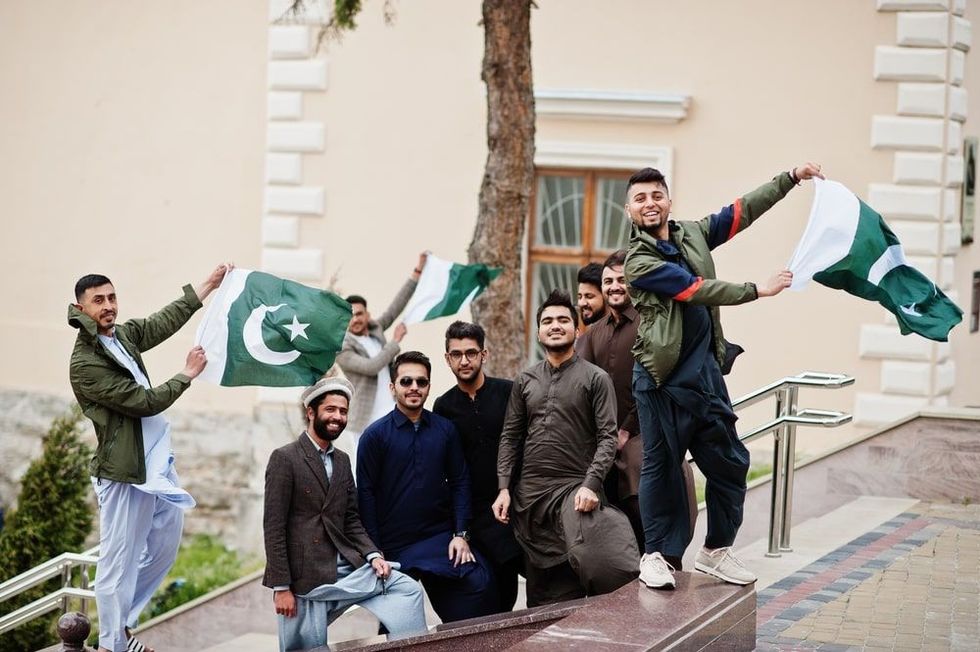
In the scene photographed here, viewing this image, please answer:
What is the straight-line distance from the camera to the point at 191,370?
352 inches

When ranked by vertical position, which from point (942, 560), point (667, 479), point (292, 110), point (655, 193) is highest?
point (292, 110)

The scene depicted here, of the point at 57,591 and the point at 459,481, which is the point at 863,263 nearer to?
the point at 459,481

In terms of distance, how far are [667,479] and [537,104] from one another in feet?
27.5

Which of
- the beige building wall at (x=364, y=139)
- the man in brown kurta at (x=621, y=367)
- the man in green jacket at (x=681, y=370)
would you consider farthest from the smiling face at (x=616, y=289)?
the beige building wall at (x=364, y=139)

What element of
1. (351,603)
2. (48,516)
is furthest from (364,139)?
(351,603)

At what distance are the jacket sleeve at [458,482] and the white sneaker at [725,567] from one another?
140cm

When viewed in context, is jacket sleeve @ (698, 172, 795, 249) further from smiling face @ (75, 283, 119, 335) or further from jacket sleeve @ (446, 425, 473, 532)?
smiling face @ (75, 283, 119, 335)

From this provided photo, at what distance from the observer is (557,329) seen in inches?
319

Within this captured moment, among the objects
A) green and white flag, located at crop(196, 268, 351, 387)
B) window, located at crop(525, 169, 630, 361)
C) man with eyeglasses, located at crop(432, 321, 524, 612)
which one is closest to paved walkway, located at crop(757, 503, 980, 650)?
man with eyeglasses, located at crop(432, 321, 524, 612)

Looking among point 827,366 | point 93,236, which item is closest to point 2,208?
point 93,236

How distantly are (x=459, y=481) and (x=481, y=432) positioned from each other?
280 mm

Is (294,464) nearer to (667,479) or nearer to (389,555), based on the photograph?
(389,555)

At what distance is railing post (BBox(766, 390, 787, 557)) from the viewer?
10219mm

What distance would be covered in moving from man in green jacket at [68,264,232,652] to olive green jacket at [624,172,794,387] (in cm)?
258
